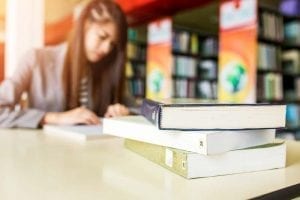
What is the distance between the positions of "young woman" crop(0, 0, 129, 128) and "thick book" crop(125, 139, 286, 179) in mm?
610

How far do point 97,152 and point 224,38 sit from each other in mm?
2381

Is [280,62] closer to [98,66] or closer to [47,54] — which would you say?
[98,66]

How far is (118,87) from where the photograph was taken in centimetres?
131

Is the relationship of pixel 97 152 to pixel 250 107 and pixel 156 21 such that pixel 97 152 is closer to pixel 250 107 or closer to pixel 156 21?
pixel 250 107

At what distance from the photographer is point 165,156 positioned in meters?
0.50

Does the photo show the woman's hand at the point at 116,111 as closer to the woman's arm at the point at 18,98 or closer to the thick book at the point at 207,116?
the woman's arm at the point at 18,98

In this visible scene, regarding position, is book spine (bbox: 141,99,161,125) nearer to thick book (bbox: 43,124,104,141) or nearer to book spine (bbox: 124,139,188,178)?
book spine (bbox: 124,139,188,178)

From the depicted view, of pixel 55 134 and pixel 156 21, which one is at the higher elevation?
pixel 156 21

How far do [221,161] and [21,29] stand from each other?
35.4 inches

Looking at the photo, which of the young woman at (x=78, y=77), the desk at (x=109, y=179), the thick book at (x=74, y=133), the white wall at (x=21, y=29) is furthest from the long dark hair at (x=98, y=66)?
the desk at (x=109, y=179)

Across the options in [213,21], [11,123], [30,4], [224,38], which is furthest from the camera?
[213,21]

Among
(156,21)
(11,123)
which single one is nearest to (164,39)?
(156,21)

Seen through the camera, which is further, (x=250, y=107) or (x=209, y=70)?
(x=209, y=70)

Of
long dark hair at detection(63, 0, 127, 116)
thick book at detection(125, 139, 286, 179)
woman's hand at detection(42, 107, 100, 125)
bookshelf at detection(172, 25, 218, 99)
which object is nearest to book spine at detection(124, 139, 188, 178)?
thick book at detection(125, 139, 286, 179)
